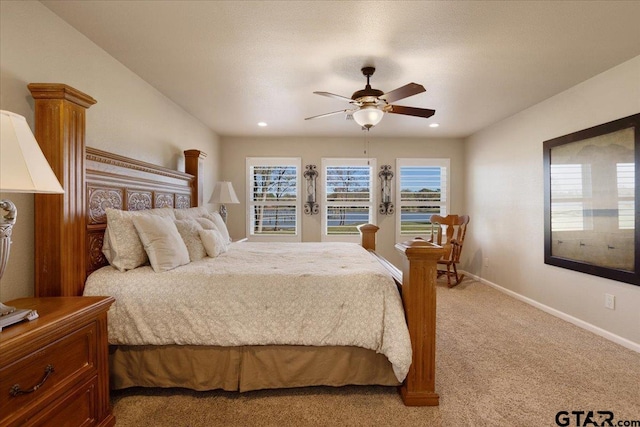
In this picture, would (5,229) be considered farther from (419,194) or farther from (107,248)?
(419,194)

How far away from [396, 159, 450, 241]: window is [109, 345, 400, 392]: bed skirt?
374cm

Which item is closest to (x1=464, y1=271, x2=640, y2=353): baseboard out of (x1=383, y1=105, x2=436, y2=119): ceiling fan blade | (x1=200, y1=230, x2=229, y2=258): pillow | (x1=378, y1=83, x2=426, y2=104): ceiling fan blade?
(x1=383, y1=105, x2=436, y2=119): ceiling fan blade

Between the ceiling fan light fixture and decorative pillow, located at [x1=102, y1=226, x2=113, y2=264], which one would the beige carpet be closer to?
decorative pillow, located at [x1=102, y1=226, x2=113, y2=264]

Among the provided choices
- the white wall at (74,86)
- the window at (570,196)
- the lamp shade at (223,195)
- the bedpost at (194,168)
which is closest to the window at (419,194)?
the window at (570,196)

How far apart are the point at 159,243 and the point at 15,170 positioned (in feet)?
3.48

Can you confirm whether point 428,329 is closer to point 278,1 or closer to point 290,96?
point 278,1

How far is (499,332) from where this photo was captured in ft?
9.53

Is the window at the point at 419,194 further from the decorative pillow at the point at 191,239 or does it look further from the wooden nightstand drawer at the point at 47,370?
the wooden nightstand drawer at the point at 47,370

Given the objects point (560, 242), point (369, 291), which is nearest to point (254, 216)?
point (369, 291)

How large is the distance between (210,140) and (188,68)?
221cm

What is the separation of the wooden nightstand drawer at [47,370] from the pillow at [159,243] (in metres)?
0.57

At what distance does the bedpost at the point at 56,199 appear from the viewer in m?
1.69

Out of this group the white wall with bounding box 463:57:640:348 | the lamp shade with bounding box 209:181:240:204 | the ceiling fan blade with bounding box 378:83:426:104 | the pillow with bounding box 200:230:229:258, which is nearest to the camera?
the ceiling fan blade with bounding box 378:83:426:104

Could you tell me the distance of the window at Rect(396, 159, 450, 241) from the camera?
5.39 m
